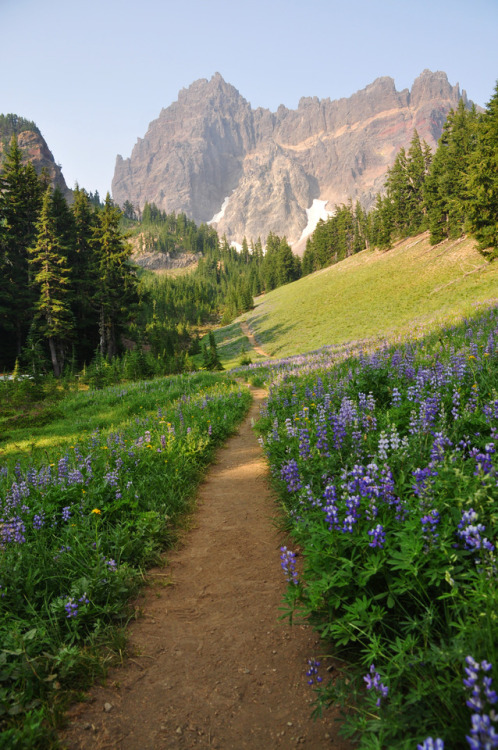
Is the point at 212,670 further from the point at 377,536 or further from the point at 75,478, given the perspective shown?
Result: the point at 75,478

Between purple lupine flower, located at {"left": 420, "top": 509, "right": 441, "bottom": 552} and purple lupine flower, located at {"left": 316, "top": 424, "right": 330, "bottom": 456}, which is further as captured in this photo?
purple lupine flower, located at {"left": 316, "top": 424, "right": 330, "bottom": 456}

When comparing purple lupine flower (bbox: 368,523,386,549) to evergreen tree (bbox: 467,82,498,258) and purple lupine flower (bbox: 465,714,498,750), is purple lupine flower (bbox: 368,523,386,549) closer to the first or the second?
purple lupine flower (bbox: 465,714,498,750)

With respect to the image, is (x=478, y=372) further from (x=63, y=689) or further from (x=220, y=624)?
(x=63, y=689)

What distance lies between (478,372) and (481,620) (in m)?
5.01

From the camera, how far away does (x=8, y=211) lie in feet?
115

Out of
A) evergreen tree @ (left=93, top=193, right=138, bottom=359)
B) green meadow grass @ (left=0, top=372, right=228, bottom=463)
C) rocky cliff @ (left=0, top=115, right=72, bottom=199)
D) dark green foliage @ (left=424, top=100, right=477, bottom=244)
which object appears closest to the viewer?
green meadow grass @ (left=0, top=372, right=228, bottom=463)

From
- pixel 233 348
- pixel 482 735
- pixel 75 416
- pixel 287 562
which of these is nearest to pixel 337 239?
pixel 233 348

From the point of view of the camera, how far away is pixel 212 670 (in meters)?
3.06

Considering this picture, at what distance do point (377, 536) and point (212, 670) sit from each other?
186 cm

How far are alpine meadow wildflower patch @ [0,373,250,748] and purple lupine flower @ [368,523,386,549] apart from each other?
2.54 m

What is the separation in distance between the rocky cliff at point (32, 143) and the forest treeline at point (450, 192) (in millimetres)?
172655

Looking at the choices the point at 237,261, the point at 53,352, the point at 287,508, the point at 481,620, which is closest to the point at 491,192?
the point at 287,508

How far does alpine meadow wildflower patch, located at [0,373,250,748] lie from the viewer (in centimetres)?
276

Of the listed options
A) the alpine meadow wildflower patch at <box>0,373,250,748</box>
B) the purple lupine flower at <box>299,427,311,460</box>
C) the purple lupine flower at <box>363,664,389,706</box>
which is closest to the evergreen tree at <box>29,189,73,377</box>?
the alpine meadow wildflower patch at <box>0,373,250,748</box>
